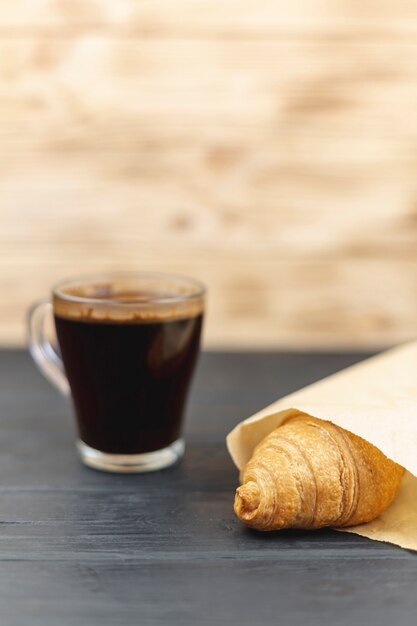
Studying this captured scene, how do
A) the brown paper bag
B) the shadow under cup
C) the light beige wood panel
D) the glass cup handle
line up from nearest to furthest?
1. the brown paper bag
2. the shadow under cup
3. the glass cup handle
4. the light beige wood panel

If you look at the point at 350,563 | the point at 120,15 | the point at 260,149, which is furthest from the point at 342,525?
the point at 120,15

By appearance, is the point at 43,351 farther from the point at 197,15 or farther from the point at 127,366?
the point at 197,15

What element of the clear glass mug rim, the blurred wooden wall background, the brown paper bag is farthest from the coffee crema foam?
the blurred wooden wall background

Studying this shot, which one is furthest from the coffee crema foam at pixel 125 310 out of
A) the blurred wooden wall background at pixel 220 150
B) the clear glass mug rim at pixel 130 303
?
the blurred wooden wall background at pixel 220 150

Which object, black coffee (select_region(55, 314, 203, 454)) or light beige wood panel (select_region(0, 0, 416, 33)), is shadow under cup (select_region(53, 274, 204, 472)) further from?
light beige wood panel (select_region(0, 0, 416, 33))

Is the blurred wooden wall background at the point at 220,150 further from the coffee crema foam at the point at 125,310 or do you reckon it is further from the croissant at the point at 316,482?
the croissant at the point at 316,482
